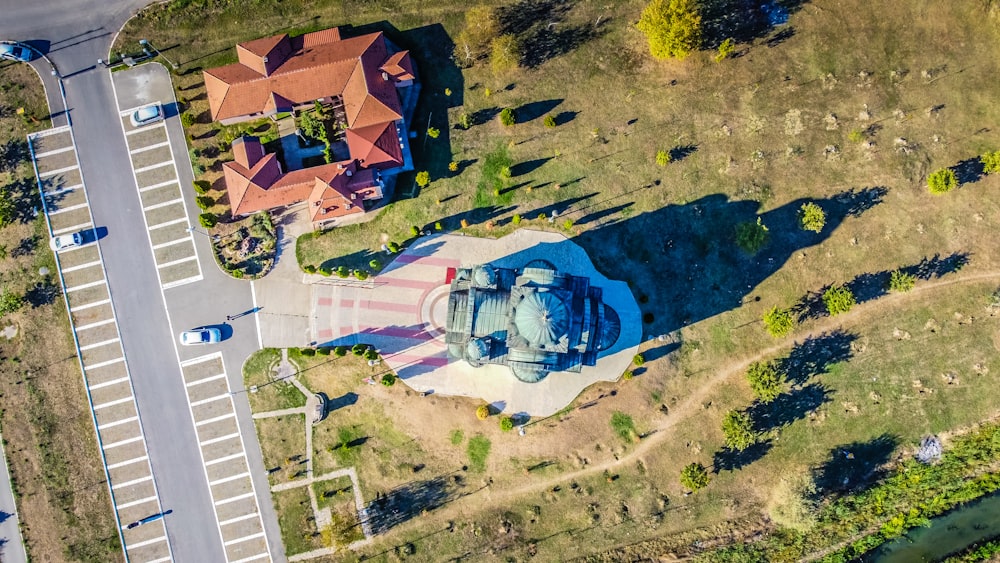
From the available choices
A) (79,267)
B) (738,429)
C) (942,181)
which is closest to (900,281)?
(942,181)

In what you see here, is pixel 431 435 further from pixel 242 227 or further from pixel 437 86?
pixel 437 86

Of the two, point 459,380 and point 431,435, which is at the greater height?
point 459,380

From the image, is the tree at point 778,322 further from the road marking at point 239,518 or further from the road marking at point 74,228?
the road marking at point 74,228

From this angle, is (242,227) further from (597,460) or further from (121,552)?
(597,460)

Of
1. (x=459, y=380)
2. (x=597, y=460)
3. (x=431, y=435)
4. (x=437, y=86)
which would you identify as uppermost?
(x=437, y=86)

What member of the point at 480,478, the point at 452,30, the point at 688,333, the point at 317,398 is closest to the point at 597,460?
the point at 480,478

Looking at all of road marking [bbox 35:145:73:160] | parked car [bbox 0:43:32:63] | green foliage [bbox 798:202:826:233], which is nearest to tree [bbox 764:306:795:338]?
green foliage [bbox 798:202:826:233]

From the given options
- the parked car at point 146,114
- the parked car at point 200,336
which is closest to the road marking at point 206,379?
the parked car at point 200,336
